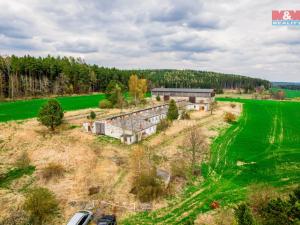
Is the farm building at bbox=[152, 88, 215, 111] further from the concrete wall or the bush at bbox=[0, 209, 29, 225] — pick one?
the bush at bbox=[0, 209, 29, 225]

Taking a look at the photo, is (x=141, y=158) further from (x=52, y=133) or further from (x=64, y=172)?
(x=52, y=133)

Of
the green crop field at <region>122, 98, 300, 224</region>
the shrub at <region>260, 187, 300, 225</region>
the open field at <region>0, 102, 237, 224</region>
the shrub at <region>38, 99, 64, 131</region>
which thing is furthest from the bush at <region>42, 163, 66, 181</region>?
the shrub at <region>260, 187, 300, 225</region>

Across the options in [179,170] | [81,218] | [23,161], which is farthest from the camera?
[23,161]

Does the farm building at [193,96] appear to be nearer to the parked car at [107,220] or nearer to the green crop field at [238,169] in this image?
the green crop field at [238,169]

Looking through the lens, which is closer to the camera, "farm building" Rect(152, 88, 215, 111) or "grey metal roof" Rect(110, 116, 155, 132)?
"grey metal roof" Rect(110, 116, 155, 132)

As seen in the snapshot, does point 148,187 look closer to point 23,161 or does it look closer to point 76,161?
Result: point 76,161

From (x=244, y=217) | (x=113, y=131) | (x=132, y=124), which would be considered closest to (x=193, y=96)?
(x=132, y=124)
